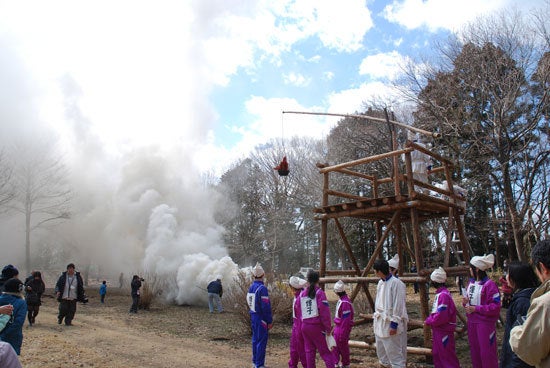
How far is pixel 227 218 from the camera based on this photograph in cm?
4128

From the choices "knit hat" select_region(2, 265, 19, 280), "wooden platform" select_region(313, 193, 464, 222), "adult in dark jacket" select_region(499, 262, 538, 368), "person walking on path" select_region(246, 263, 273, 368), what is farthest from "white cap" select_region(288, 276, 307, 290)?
"knit hat" select_region(2, 265, 19, 280)

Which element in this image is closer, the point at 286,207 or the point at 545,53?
the point at 545,53

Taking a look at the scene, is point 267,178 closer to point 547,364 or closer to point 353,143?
point 353,143

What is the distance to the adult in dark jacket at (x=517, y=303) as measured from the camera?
356cm

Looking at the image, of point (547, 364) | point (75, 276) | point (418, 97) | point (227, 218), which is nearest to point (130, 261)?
point (227, 218)

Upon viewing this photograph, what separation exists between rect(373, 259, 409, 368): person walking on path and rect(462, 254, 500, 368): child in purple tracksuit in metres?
0.92

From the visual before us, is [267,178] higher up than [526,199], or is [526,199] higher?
[267,178]

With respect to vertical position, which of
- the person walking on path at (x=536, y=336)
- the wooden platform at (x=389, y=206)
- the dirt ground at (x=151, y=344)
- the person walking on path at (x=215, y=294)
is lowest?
the dirt ground at (x=151, y=344)

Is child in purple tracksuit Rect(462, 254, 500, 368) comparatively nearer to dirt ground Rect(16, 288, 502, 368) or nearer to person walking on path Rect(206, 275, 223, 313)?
dirt ground Rect(16, 288, 502, 368)

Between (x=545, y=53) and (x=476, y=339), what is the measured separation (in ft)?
43.4

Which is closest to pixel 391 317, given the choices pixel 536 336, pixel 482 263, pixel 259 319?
pixel 482 263

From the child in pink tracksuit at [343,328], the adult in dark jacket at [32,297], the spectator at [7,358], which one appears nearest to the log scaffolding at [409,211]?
the child in pink tracksuit at [343,328]

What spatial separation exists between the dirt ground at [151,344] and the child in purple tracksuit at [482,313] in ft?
6.07

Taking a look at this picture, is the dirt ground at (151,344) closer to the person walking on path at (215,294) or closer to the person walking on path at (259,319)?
the person walking on path at (259,319)
